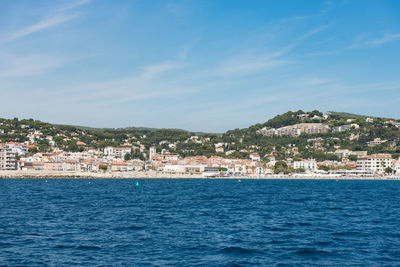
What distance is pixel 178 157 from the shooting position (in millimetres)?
174125

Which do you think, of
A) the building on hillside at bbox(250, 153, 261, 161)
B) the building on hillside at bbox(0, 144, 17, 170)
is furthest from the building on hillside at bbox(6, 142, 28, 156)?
the building on hillside at bbox(250, 153, 261, 161)

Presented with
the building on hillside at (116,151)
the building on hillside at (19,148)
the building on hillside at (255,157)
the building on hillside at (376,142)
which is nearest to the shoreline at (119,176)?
the building on hillside at (255,157)

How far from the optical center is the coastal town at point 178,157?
12631 cm

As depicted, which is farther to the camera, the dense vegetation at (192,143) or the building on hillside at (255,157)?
the building on hillside at (255,157)

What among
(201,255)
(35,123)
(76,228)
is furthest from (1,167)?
(201,255)

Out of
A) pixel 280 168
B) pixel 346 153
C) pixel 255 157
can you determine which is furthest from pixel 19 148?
pixel 346 153

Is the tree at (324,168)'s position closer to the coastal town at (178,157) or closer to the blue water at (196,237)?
the coastal town at (178,157)

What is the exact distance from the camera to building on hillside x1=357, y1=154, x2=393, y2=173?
141613 millimetres

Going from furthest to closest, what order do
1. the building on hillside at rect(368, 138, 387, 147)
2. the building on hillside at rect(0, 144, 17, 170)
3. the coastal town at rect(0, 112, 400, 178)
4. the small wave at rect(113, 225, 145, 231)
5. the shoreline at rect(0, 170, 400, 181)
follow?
the building on hillside at rect(368, 138, 387, 147) → the coastal town at rect(0, 112, 400, 178) → the building on hillside at rect(0, 144, 17, 170) → the shoreline at rect(0, 170, 400, 181) → the small wave at rect(113, 225, 145, 231)

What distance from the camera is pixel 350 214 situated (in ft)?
93.0

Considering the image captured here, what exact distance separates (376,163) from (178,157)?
71.6 meters

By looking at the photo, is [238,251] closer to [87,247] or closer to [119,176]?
[87,247]

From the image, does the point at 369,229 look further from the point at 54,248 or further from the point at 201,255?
the point at 54,248

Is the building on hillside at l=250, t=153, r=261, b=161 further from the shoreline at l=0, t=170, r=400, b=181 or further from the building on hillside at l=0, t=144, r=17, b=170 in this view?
the building on hillside at l=0, t=144, r=17, b=170
